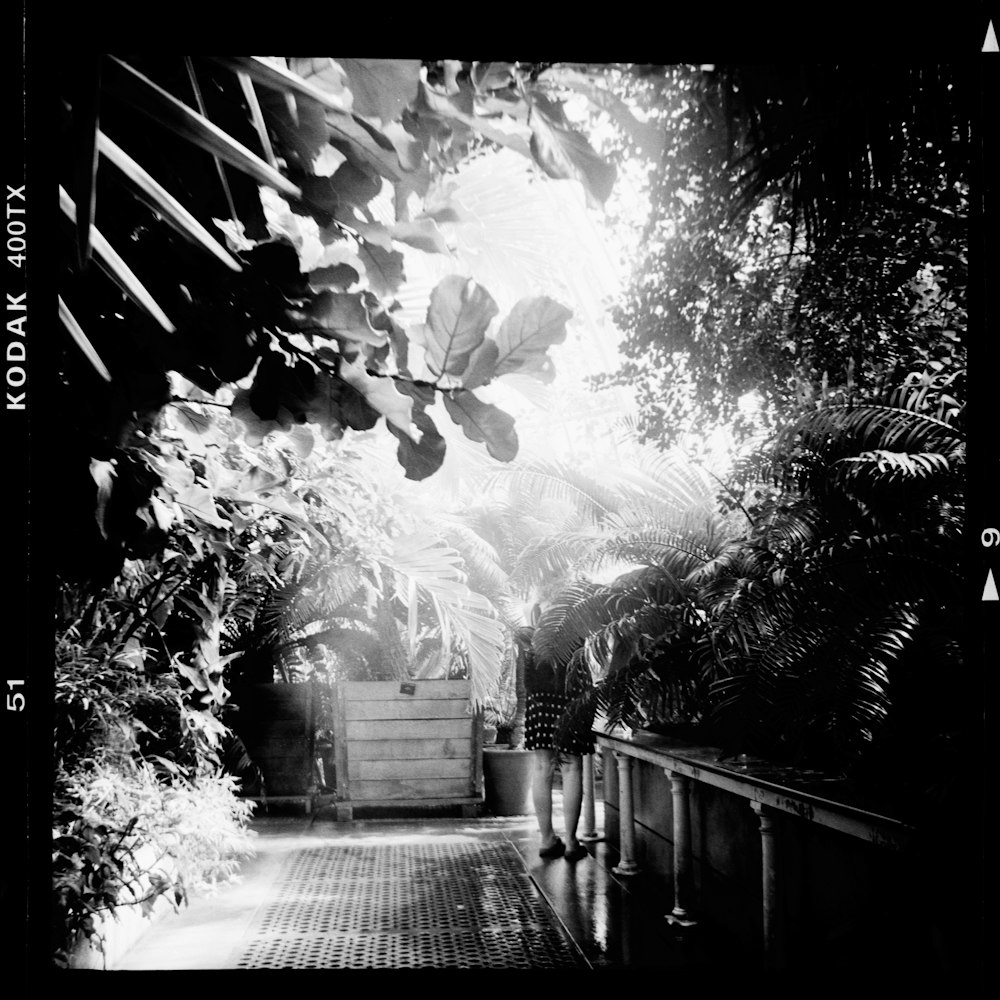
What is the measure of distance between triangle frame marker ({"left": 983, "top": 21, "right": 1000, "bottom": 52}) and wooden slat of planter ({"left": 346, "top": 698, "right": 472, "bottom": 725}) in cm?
446

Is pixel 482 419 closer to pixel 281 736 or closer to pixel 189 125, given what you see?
pixel 189 125

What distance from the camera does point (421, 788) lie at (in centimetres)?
517

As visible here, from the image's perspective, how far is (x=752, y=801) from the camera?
2.52 metres

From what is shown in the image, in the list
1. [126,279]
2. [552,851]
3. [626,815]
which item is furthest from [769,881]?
[126,279]

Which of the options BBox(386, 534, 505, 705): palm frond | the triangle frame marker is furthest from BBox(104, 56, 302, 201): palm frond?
BBox(386, 534, 505, 705): palm frond

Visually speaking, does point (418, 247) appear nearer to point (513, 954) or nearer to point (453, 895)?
point (513, 954)

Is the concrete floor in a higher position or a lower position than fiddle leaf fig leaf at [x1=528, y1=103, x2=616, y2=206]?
lower

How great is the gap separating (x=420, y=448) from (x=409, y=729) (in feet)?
14.9

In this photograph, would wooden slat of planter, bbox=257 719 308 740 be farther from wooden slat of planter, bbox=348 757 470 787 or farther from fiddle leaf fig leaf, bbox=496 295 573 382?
fiddle leaf fig leaf, bbox=496 295 573 382

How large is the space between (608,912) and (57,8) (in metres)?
3.19

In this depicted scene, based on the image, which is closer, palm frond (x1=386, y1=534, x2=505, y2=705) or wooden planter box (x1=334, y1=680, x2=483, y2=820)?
palm frond (x1=386, y1=534, x2=505, y2=705)

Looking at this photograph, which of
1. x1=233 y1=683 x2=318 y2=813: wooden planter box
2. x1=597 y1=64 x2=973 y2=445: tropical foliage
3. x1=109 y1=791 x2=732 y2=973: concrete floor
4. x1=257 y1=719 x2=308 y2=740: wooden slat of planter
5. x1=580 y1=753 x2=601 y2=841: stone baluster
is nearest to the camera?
x1=597 y1=64 x2=973 y2=445: tropical foliage

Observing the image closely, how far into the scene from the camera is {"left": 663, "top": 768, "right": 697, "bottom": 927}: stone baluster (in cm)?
314

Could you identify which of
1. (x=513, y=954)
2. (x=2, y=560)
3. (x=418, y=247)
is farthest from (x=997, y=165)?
(x=513, y=954)
